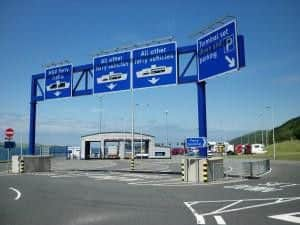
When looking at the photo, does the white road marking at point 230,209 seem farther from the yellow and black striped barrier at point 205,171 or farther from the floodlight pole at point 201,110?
the floodlight pole at point 201,110

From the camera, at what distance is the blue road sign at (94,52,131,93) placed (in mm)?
29422

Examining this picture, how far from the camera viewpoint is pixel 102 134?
8088 centimetres

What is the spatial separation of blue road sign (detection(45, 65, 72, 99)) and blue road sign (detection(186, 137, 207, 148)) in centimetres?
1267

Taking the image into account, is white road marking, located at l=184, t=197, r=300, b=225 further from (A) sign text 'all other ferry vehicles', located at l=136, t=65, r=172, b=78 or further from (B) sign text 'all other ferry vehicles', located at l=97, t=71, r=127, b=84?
(B) sign text 'all other ferry vehicles', located at l=97, t=71, r=127, b=84

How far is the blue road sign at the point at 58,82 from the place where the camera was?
33406 millimetres

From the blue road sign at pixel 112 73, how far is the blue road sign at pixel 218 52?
611 centimetres

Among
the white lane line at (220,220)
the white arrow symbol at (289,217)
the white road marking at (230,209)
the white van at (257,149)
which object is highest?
the white van at (257,149)

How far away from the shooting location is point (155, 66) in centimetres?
2753

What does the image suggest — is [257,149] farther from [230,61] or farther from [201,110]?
[230,61]

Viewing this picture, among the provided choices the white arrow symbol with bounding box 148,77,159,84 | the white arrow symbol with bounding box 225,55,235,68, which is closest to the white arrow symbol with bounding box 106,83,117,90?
the white arrow symbol with bounding box 148,77,159,84

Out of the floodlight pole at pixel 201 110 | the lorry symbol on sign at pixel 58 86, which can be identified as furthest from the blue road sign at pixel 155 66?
the lorry symbol on sign at pixel 58 86

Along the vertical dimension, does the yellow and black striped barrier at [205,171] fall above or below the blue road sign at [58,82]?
below

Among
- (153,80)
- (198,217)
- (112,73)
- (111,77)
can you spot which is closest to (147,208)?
(198,217)

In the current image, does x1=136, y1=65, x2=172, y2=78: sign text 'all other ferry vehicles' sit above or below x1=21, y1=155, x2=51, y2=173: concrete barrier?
above
